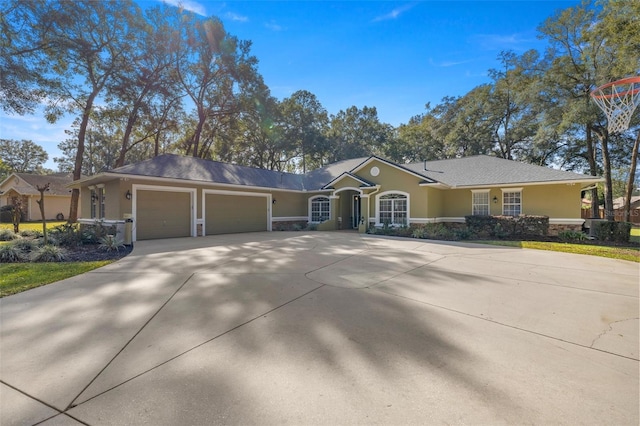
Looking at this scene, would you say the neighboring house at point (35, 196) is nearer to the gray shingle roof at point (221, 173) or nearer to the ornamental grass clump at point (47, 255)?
the gray shingle roof at point (221, 173)

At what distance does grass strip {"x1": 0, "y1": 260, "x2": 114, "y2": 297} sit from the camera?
5445mm

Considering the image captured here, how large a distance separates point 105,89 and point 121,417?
77.5 feet

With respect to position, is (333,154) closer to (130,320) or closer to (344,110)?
(344,110)

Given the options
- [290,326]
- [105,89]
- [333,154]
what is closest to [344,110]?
[333,154]

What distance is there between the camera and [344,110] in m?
35.3

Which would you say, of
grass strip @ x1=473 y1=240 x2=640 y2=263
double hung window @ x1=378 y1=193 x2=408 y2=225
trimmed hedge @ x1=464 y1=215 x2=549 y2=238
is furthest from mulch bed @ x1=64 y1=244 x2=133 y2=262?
trimmed hedge @ x1=464 y1=215 x2=549 y2=238

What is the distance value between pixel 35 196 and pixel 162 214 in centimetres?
2250

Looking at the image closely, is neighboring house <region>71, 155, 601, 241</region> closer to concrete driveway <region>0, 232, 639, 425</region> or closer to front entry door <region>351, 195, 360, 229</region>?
front entry door <region>351, 195, 360, 229</region>

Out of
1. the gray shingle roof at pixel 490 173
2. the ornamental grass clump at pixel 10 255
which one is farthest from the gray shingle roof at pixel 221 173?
the gray shingle roof at pixel 490 173

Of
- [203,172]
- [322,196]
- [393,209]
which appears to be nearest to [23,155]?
[203,172]

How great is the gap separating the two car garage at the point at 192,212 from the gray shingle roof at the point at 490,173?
1114 centimetres

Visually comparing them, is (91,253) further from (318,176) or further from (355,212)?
(318,176)

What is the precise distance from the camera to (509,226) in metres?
13.2

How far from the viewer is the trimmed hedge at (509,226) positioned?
12.8 meters
